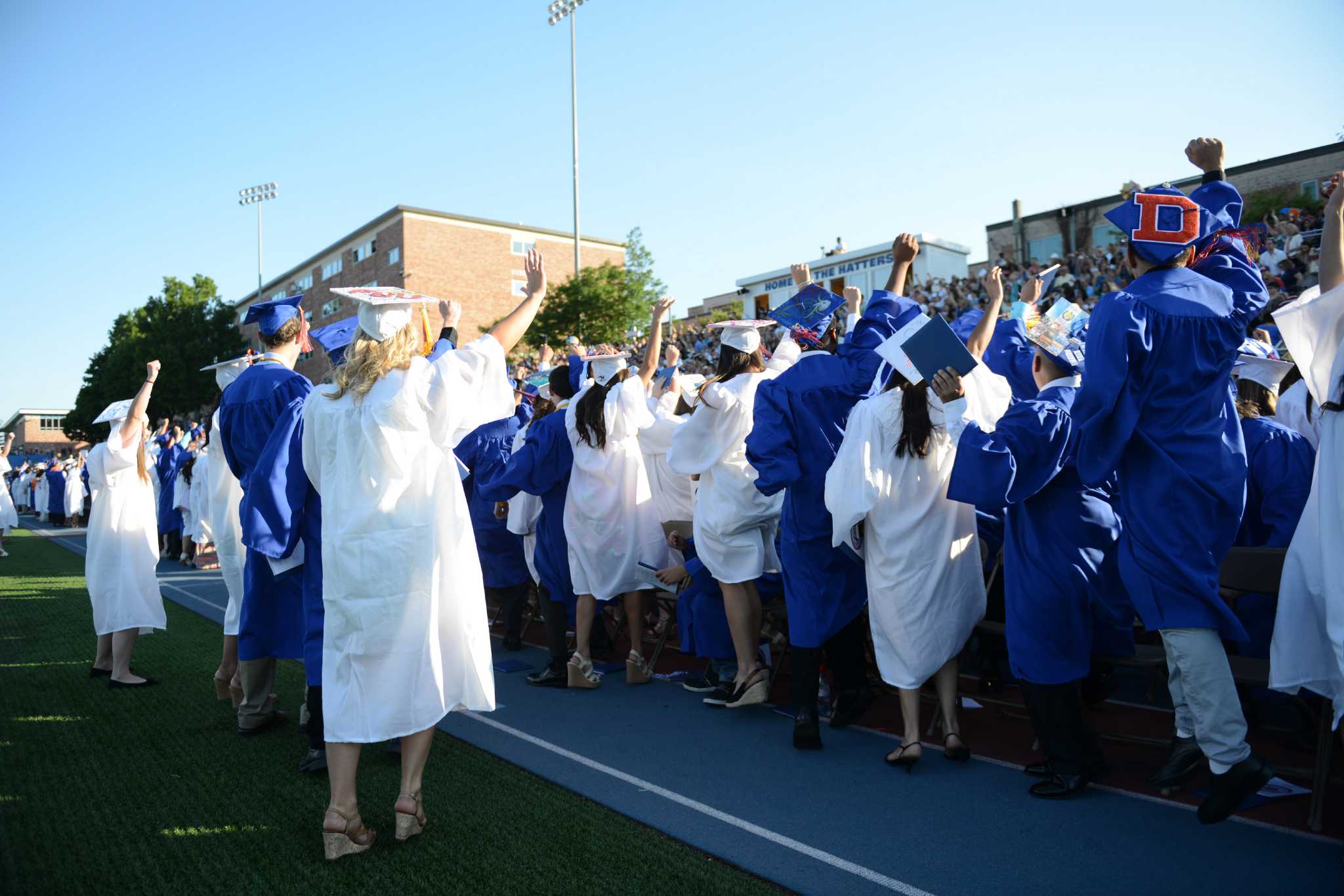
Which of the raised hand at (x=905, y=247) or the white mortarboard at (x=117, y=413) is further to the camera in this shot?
the white mortarboard at (x=117, y=413)

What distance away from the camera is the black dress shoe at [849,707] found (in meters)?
4.89

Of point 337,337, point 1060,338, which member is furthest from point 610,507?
point 1060,338

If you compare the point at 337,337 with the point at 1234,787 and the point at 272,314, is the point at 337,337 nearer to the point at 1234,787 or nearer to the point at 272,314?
the point at 272,314

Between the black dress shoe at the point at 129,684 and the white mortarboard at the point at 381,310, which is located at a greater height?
the white mortarboard at the point at 381,310

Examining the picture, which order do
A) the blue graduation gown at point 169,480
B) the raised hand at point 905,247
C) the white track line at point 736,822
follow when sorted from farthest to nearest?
the blue graduation gown at point 169,480 → the raised hand at point 905,247 → the white track line at point 736,822

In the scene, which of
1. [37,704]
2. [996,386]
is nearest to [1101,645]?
[996,386]

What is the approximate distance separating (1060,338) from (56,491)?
30.0 metres

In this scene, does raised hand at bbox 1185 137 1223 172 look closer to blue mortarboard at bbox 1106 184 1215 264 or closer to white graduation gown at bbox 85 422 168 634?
blue mortarboard at bbox 1106 184 1215 264

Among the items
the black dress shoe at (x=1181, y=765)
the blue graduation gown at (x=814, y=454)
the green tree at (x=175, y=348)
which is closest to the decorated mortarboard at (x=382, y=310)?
the blue graduation gown at (x=814, y=454)

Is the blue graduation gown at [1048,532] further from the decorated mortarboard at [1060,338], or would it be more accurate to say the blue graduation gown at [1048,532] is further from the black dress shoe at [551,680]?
the black dress shoe at [551,680]

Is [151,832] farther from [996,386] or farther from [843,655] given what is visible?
[996,386]

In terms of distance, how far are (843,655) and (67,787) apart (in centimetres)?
401

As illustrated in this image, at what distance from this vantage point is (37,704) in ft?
19.0

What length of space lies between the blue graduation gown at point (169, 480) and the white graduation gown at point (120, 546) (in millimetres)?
7757
